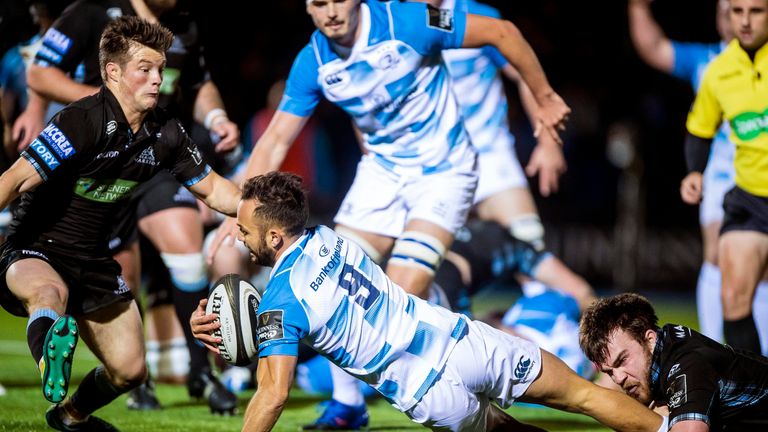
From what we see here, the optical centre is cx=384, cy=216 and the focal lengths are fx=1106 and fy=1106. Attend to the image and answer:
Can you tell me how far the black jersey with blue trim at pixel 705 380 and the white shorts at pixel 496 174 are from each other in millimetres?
3413

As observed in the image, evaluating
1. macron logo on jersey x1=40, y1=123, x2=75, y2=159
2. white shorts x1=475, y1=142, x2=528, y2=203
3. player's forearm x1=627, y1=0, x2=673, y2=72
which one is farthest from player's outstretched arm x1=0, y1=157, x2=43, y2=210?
player's forearm x1=627, y1=0, x2=673, y2=72

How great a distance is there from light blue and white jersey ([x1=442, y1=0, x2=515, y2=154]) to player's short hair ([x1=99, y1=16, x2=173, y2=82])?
308 centimetres

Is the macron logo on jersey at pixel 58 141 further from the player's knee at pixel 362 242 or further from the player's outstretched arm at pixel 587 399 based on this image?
the player's outstretched arm at pixel 587 399

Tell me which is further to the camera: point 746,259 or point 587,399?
point 746,259

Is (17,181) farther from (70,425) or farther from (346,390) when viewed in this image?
(346,390)

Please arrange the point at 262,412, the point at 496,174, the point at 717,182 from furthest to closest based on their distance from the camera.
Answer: the point at 717,182 < the point at 496,174 < the point at 262,412

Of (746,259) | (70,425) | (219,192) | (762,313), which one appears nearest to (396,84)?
(219,192)

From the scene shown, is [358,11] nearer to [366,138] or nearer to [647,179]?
[366,138]

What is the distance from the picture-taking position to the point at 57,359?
4.24m

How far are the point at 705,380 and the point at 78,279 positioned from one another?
Result: 2772 millimetres

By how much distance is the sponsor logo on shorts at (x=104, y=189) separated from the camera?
4.95m

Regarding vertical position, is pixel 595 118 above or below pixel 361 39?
below

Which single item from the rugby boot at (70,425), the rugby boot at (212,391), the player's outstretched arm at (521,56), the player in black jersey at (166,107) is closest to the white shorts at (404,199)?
the player's outstretched arm at (521,56)

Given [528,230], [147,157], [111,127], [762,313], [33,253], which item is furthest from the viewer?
[762,313]
